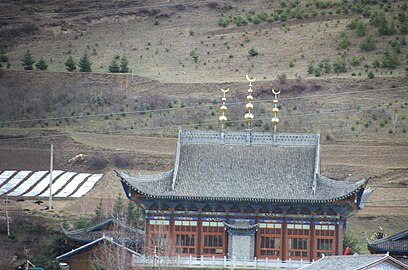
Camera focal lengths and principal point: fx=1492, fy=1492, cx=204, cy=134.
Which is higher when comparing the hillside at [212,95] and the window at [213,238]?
the hillside at [212,95]

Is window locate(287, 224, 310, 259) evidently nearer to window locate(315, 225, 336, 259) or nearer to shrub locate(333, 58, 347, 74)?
window locate(315, 225, 336, 259)

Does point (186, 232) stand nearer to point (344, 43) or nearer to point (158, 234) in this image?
point (158, 234)

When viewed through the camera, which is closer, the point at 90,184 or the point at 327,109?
the point at 90,184

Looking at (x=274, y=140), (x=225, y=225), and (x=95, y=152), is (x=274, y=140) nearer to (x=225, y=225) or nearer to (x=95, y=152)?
(x=225, y=225)

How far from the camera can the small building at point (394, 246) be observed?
3369 inches

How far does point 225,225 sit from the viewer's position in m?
89.2

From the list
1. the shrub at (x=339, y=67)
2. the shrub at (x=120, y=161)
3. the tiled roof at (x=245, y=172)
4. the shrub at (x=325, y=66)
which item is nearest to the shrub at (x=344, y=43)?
the shrub at (x=325, y=66)

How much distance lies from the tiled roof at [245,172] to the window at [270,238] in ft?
Answer: 6.79

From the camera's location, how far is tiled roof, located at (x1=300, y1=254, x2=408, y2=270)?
6838 centimetres

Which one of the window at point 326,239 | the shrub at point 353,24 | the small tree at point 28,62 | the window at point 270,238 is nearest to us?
the window at point 326,239

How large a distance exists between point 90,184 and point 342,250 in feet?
143

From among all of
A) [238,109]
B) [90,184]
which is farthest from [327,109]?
[90,184]

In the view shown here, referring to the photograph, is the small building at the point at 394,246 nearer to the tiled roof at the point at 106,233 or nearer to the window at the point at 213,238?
the window at the point at 213,238

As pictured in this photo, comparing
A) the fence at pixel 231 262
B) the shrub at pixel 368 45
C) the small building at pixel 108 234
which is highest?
the shrub at pixel 368 45
